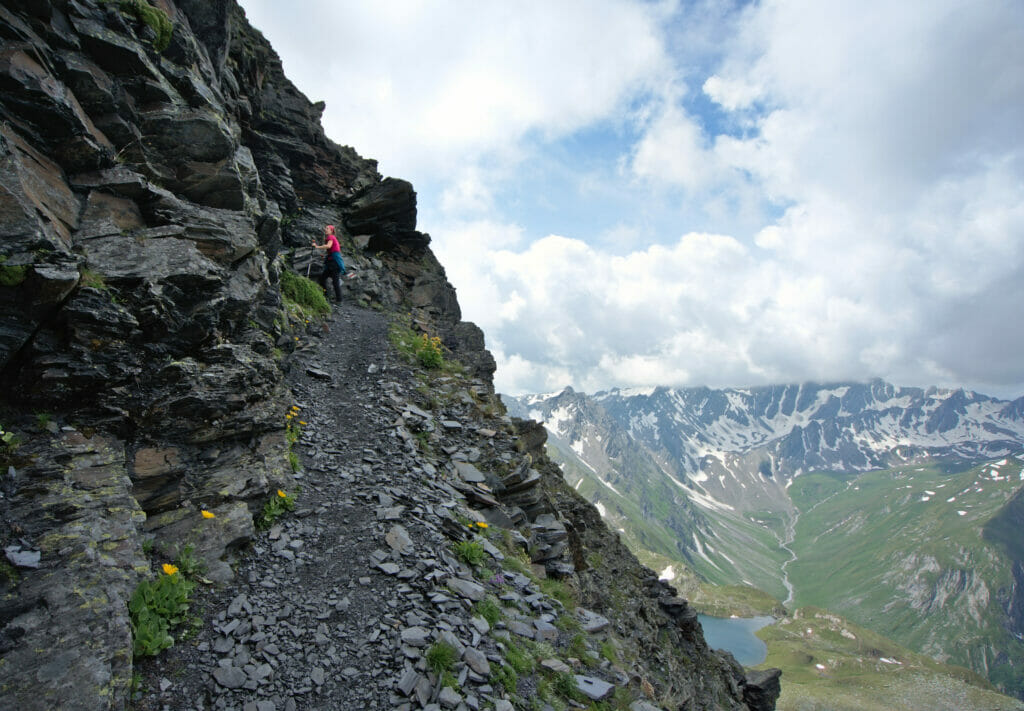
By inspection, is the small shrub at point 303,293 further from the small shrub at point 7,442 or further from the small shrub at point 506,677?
the small shrub at point 506,677

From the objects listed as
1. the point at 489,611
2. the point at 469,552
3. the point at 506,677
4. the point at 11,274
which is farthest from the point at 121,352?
the point at 506,677

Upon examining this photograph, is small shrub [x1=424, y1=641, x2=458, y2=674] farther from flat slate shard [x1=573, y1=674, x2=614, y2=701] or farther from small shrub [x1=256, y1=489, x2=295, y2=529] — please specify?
small shrub [x1=256, y1=489, x2=295, y2=529]

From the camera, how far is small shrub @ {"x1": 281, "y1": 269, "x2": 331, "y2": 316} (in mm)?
25906

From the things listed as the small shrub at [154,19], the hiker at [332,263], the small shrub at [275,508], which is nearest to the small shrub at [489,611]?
the small shrub at [275,508]

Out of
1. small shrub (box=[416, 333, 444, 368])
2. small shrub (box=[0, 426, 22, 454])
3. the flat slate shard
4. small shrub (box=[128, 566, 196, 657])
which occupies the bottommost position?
small shrub (box=[128, 566, 196, 657])

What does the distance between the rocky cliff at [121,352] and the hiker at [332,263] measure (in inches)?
326

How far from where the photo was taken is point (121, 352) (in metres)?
10.6

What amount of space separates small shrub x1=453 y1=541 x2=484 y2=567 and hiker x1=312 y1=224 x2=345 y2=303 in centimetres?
2246

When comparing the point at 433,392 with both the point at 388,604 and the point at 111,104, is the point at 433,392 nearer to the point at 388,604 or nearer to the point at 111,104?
the point at 388,604

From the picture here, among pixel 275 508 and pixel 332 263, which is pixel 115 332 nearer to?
pixel 275 508

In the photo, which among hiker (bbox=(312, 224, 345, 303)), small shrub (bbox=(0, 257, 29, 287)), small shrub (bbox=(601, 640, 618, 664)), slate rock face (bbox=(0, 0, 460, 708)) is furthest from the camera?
hiker (bbox=(312, 224, 345, 303))

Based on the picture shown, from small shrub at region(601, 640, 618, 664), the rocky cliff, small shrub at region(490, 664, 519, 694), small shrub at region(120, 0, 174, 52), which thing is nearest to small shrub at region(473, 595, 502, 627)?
small shrub at region(490, 664, 519, 694)

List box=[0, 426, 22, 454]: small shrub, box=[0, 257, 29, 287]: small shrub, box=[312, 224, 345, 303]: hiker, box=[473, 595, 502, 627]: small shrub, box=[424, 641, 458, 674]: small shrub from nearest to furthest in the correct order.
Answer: box=[0, 426, 22, 454]: small shrub < box=[424, 641, 458, 674]: small shrub < box=[0, 257, 29, 287]: small shrub < box=[473, 595, 502, 627]: small shrub < box=[312, 224, 345, 303]: hiker

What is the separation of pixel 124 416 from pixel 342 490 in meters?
5.36
